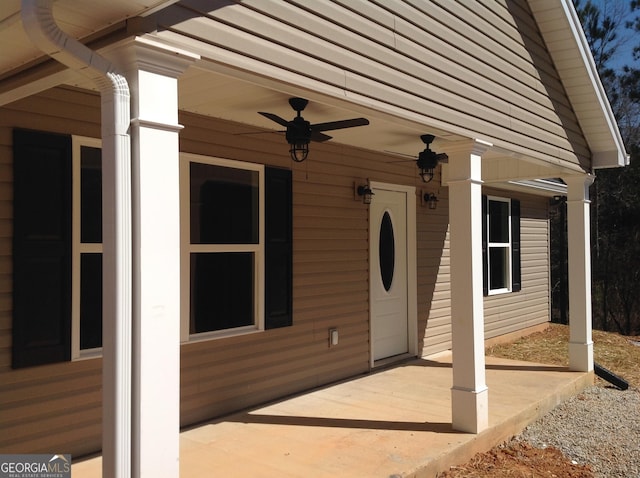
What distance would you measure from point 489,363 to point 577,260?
5.56ft

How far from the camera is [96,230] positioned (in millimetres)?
3967

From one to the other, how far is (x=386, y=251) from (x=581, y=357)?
104 inches

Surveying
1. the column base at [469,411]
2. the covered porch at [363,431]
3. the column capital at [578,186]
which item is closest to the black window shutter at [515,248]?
the column capital at [578,186]

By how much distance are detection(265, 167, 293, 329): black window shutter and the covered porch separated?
83cm

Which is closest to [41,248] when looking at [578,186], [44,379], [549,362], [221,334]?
[44,379]

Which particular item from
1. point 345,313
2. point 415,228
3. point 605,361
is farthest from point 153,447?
point 605,361

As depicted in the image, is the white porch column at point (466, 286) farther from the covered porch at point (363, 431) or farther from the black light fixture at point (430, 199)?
the black light fixture at point (430, 199)

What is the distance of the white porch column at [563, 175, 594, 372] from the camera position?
699cm

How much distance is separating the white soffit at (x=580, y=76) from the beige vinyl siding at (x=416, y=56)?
114mm

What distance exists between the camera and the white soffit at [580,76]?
6.19 m

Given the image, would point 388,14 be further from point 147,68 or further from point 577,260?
point 577,260

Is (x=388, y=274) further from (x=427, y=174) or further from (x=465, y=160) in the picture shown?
(x=465, y=160)

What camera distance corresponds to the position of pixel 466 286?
4.75 metres

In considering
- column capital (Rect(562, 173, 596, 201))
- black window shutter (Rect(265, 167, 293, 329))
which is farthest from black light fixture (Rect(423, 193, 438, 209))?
black window shutter (Rect(265, 167, 293, 329))
